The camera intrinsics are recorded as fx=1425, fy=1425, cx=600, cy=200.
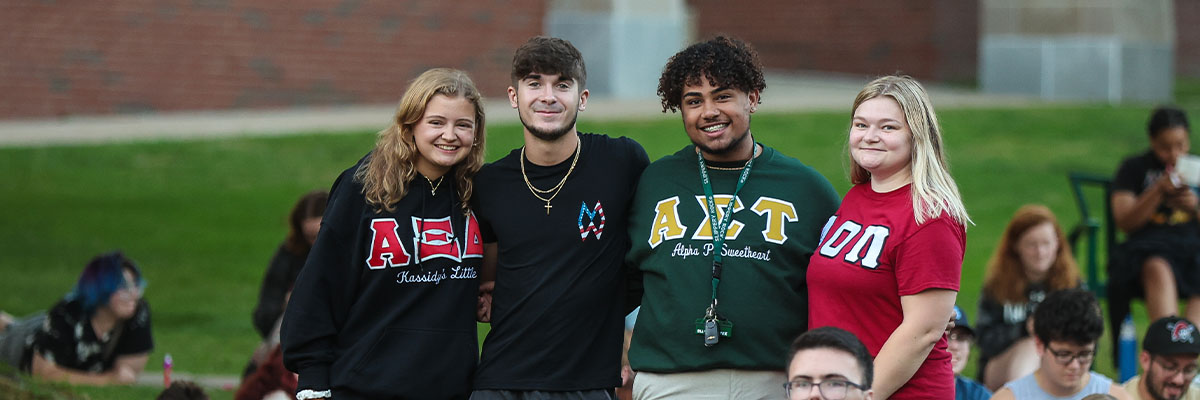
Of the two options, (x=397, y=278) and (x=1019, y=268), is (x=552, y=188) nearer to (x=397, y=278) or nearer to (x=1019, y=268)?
(x=397, y=278)

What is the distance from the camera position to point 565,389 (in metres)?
4.49

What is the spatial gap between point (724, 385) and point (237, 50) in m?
13.2

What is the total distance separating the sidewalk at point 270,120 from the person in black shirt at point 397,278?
35.0ft

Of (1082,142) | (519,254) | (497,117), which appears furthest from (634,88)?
(519,254)

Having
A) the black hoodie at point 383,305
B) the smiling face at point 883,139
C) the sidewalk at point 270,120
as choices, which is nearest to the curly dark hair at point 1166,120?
the smiling face at point 883,139

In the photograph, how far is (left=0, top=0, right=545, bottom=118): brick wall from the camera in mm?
15430

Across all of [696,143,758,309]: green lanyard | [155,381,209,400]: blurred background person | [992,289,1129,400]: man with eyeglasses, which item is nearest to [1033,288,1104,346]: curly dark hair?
[992,289,1129,400]: man with eyeglasses

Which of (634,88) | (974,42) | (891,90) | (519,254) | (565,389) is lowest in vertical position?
(565,389)

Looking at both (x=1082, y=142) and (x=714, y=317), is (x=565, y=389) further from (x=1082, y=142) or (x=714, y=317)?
(x=1082, y=142)

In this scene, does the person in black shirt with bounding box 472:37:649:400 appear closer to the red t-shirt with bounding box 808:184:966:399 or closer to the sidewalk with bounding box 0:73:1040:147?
the red t-shirt with bounding box 808:184:966:399

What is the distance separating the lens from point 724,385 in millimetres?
→ 4301

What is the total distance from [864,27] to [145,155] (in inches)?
519

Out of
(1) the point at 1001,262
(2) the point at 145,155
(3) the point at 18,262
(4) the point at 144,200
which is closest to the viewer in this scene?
(1) the point at 1001,262

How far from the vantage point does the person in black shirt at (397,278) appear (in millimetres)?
4488
